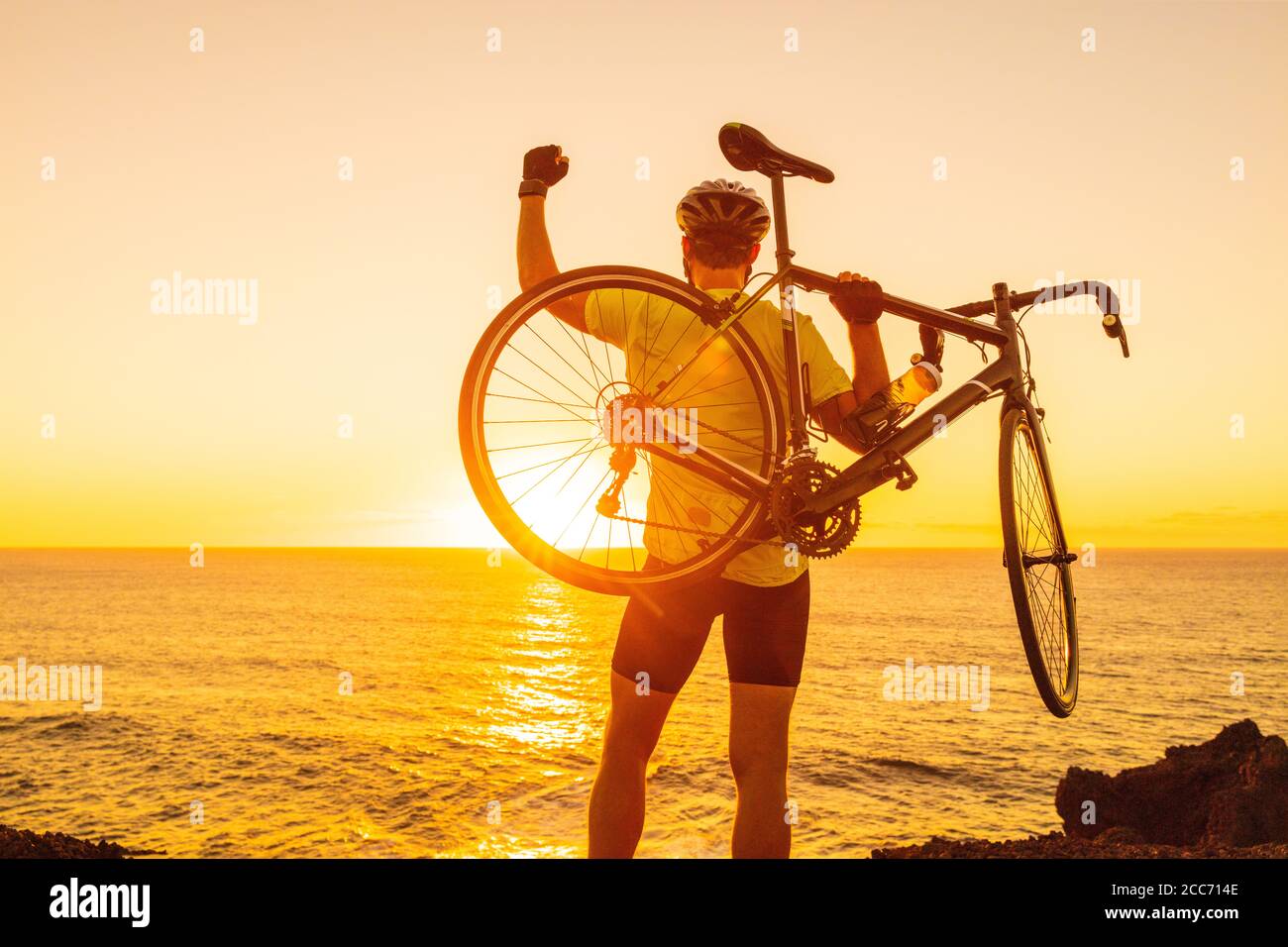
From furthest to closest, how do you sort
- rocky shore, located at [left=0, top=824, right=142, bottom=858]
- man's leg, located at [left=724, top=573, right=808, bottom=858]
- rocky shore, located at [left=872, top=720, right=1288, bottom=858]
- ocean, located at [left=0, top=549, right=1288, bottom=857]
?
ocean, located at [left=0, top=549, right=1288, bottom=857] → rocky shore, located at [left=872, top=720, right=1288, bottom=858] → rocky shore, located at [left=0, top=824, right=142, bottom=858] → man's leg, located at [left=724, top=573, right=808, bottom=858]

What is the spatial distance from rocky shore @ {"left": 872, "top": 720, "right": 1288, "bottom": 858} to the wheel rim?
1806 centimetres

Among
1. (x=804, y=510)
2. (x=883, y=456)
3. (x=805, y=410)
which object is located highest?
(x=805, y=410)

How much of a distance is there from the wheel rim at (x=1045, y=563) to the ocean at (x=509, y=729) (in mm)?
23342

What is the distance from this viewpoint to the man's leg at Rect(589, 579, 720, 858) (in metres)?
2.80

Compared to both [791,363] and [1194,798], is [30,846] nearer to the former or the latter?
[791,363]

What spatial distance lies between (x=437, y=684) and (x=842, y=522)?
6044 centimetres

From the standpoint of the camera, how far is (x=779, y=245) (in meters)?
2.99

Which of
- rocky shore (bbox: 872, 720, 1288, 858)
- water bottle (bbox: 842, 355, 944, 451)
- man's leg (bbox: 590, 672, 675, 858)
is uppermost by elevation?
water bottle (bbox: 842, 355, 944, 451)

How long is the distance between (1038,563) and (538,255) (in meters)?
2.39

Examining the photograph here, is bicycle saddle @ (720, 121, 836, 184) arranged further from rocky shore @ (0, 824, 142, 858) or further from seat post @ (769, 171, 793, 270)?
rocky shore @ (0, 824, 142, 858)

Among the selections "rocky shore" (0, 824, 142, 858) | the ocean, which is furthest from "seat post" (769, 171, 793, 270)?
the ocean

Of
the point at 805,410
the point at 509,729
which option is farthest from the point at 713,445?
the point at 509,729

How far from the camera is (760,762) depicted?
9.16 feet
